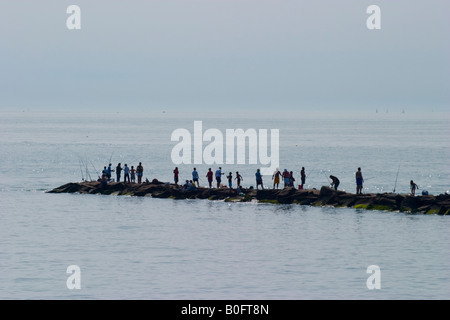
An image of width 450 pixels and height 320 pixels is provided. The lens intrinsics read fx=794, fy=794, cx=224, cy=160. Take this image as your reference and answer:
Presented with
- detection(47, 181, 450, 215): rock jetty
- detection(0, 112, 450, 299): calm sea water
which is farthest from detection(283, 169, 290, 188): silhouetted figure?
detection(0, 112, 450, 299): calm sea water

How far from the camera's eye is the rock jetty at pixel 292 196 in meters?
50.9

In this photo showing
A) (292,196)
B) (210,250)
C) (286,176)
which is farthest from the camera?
(286,176)

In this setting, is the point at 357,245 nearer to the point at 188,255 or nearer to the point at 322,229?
the point at 322,229

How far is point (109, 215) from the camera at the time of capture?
2047 inches

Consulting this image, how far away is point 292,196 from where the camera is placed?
5606 centimetres

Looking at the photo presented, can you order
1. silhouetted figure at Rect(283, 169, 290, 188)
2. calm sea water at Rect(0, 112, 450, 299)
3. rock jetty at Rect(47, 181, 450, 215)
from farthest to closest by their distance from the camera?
A: silhouetted figure at Rect(283, 169, 290, 188)
rock jetty at Rect(47, 181, 450, 215)
calm sea water at Rect(0, 112, 450, 299)

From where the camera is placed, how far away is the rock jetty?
50875 mm

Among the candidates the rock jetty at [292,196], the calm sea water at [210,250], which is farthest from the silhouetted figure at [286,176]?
the calm sea water at [210,250]

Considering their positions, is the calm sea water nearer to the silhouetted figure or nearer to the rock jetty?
the rock jetty

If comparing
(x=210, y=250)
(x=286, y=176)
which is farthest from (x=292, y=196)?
(x=210, y=250)

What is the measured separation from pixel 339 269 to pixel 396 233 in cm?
963

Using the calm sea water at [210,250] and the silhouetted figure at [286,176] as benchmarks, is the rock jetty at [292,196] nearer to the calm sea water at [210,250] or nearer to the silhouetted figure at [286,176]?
the silhouetted figure at [286,176]

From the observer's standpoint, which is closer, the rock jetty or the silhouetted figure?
the rock jetty

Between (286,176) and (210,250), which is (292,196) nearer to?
(286,176)
